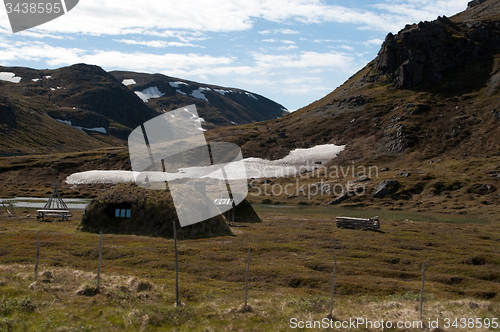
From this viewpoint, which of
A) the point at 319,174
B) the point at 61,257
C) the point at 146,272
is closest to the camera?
the point at 146,272

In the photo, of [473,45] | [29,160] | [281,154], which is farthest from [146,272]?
[473,45]

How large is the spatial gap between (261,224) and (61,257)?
116 feet

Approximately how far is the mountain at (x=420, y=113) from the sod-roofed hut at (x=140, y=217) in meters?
109

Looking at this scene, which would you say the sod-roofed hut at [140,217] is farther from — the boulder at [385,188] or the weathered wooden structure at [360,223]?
the boulder at [385,188]

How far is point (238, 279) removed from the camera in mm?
29641

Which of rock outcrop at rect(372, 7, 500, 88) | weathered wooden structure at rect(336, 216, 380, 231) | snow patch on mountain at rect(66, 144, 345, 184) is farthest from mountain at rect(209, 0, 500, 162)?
weathered wooden structure at rect(336, 216, 380, 231)

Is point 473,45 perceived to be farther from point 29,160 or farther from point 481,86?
point 29,160

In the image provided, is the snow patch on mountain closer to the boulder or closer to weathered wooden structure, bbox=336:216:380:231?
the boulder

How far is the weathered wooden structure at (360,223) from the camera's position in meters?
57.7

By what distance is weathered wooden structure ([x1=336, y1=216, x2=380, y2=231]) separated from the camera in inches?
2272

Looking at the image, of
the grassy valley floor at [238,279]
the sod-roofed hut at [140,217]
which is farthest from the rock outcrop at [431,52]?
the sod-roofed hut at [140,217]

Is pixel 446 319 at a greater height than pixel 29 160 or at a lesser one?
lesser

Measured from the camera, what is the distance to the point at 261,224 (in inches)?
2493

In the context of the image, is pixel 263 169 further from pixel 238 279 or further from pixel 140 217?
pixel 238 279
